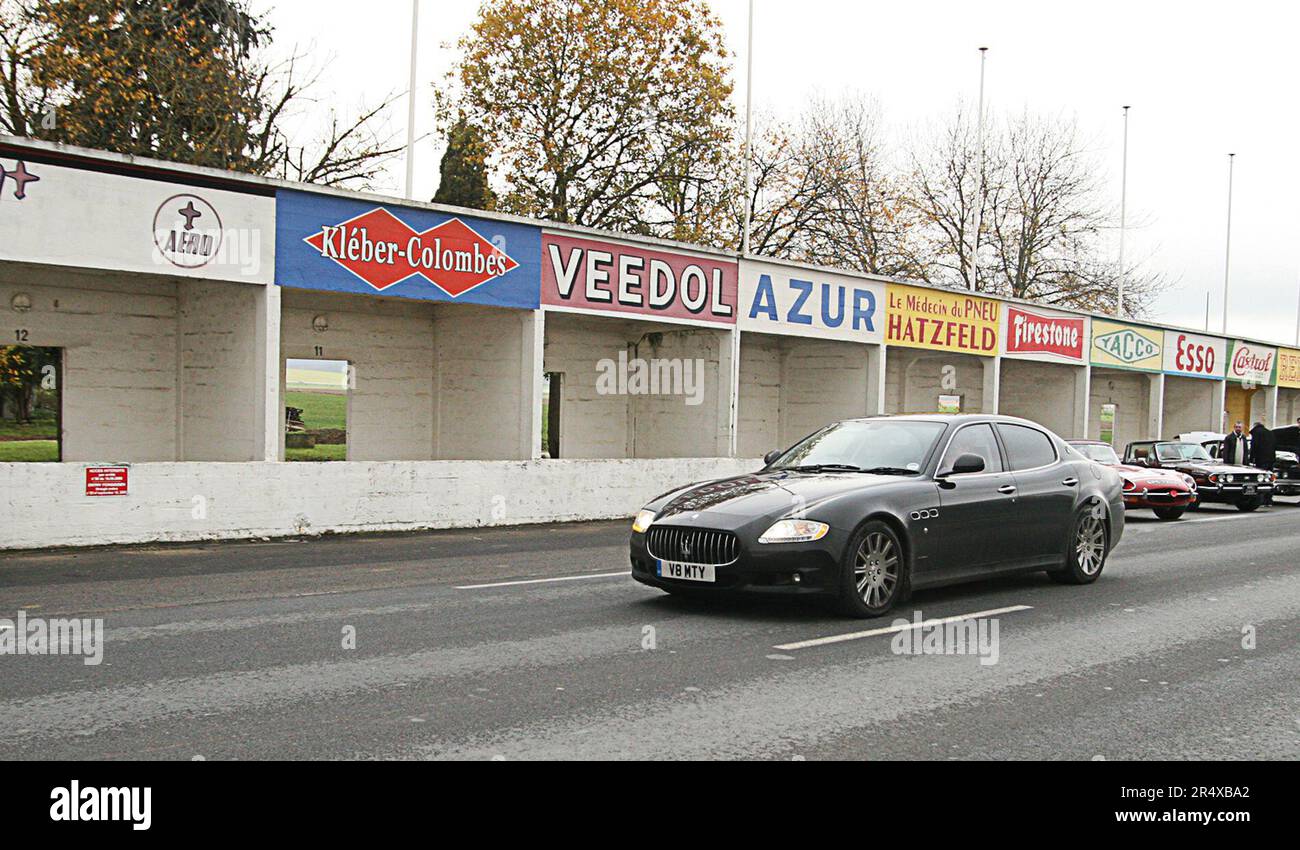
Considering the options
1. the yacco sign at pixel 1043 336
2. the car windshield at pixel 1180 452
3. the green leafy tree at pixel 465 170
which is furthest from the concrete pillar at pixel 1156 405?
the green leafy tree at pixel 465 170

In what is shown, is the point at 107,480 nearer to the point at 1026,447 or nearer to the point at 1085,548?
the point at 1026,447

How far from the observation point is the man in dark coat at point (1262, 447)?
80.5 feet

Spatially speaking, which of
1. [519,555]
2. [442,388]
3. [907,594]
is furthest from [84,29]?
[907,594]

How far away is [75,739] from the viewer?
206 inches

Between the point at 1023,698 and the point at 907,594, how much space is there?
257 centimetres

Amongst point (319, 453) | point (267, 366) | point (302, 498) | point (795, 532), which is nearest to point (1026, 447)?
point (795, 532)

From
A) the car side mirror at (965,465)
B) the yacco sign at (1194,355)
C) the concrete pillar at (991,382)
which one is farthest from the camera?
the yacco sign at (1194,355)

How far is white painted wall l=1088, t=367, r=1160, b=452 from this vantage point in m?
37.6

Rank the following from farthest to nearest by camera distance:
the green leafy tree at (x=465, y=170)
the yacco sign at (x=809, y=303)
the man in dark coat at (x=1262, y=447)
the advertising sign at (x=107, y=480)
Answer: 1. the green leafy tree at (x=465, y=170)
2. the man in dark coat at (x=1262, y=447)
3. the yacco sign at (x=809, y=303)
4. the advertising sign at (x=107, y=480)

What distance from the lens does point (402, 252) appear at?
1669 centimetres

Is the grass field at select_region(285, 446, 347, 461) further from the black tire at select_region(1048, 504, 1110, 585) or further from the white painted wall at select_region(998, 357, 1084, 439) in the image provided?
the white painted wall at select_region(998, 357, 1084, 439)

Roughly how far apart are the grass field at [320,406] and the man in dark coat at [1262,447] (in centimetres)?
1831

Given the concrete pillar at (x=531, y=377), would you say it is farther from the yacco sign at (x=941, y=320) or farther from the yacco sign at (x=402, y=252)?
the yacco sign at (x=941, y=320)
